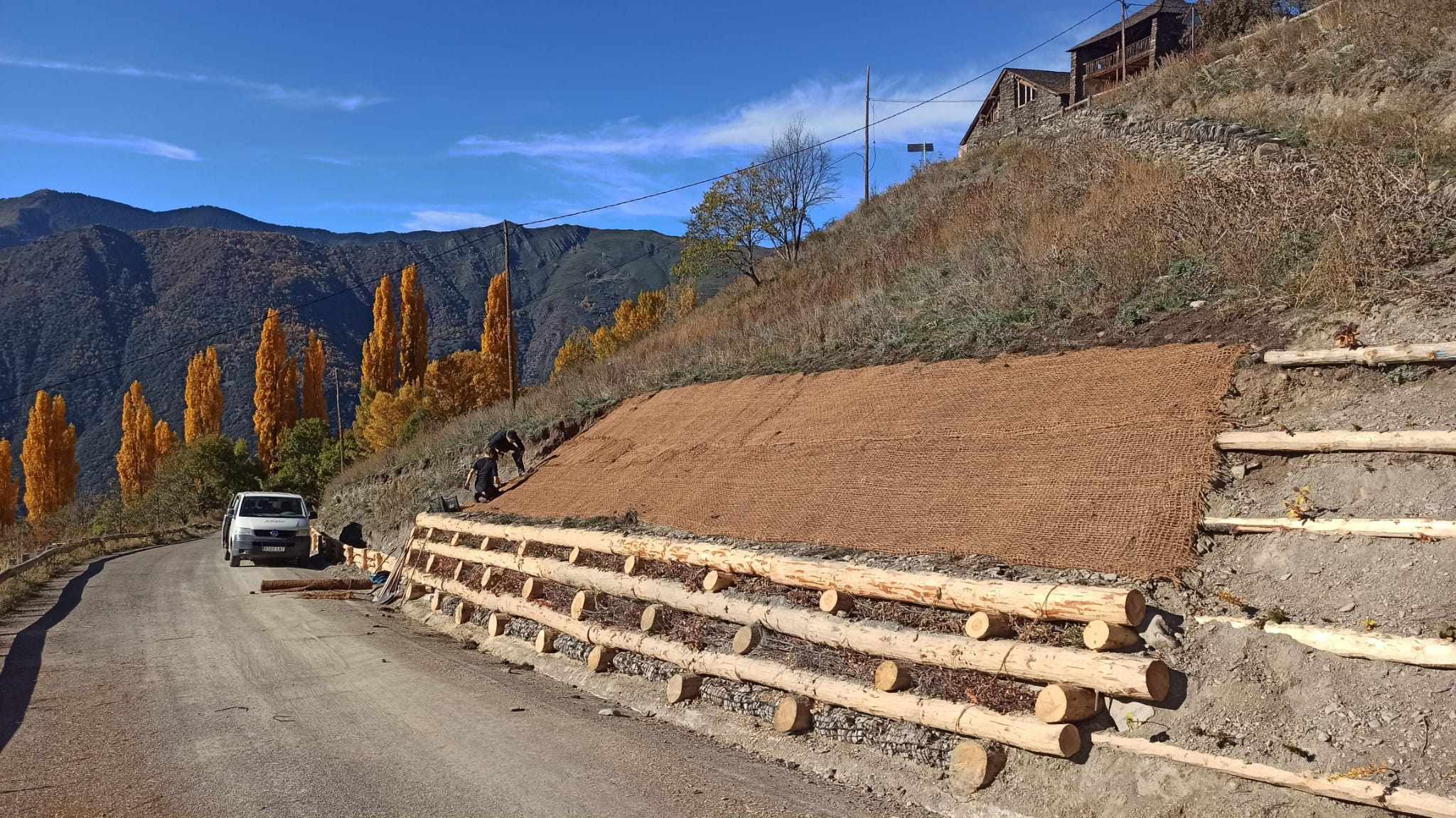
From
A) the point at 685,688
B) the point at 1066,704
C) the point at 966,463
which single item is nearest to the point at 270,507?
the point at 685,688

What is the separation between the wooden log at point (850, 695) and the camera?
5336 millimetres

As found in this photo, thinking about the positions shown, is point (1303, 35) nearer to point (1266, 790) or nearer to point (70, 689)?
point (1266, 790)

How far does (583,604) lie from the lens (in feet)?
33.4

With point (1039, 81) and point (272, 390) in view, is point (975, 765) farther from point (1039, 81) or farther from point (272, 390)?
point (272, 390)

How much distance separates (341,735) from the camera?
753cm

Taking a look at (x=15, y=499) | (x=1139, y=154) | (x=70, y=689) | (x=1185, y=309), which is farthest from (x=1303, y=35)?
(x=15, y=499)

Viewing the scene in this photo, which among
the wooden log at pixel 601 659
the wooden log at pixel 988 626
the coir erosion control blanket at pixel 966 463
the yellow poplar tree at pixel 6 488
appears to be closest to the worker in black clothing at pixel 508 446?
the coir erosion control blanket at pixel 966 463

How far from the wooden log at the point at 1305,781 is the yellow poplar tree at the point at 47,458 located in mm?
88831

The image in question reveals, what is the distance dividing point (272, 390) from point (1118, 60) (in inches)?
2600

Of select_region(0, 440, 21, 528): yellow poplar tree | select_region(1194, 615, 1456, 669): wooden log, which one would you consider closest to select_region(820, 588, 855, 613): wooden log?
select_region(1194, 615, 1456, 669): wooden log

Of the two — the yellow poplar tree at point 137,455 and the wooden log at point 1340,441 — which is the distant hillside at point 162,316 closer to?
the yellow poplar tree at point 137,455

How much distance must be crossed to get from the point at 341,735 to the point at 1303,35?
25.2 m

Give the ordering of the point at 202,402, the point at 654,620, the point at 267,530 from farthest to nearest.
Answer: the point at 202,402 → the point at 267,530 → the point at 654,620

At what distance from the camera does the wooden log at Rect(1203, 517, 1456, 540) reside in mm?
5465
